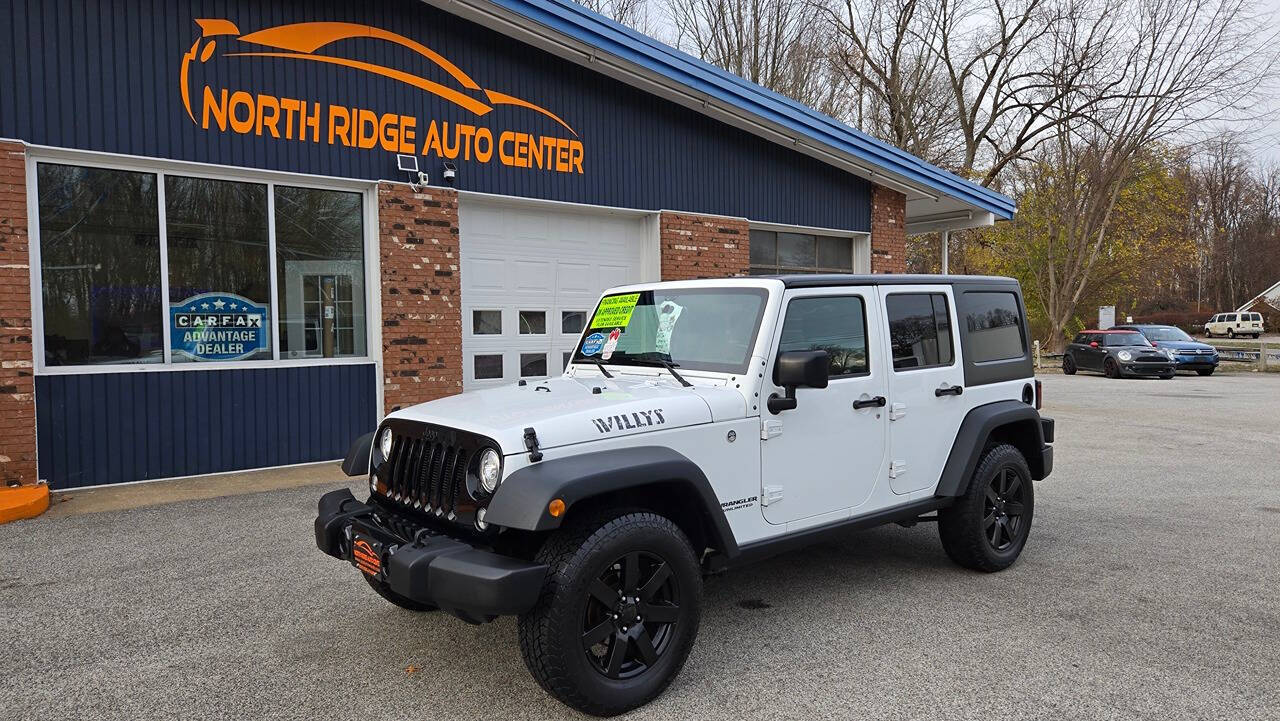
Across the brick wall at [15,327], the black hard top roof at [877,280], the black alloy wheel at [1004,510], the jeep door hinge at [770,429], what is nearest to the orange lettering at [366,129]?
the brick wall at [15,327]

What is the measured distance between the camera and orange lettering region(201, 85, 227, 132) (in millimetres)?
7723

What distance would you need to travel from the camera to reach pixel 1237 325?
45.5 m

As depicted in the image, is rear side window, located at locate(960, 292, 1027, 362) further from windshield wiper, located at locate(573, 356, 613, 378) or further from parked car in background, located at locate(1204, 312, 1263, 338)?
parked car in background, located at locate(1204, 312, 1263, 338)

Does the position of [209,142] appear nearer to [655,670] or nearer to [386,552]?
[386,552]

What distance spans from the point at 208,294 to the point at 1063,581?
301 inches

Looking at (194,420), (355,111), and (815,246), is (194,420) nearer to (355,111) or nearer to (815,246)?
(355,111)

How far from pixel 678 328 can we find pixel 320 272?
566 cm

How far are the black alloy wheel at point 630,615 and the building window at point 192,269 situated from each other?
628 cm

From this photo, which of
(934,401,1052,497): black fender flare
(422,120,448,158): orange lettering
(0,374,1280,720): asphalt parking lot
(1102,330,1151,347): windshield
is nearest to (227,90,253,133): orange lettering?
(422,120,448,158): orange lettering

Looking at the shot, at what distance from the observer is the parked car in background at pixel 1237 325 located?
45.0 meters

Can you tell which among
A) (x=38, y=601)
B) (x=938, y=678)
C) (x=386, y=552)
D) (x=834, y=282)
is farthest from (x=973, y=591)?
(x=38, y=601)

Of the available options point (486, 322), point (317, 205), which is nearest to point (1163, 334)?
point (486, 322)

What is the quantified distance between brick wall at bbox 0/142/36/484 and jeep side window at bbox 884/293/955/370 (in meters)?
7.02

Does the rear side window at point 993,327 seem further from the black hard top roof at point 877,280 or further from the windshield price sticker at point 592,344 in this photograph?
the windshield price sticker at point 592,344
